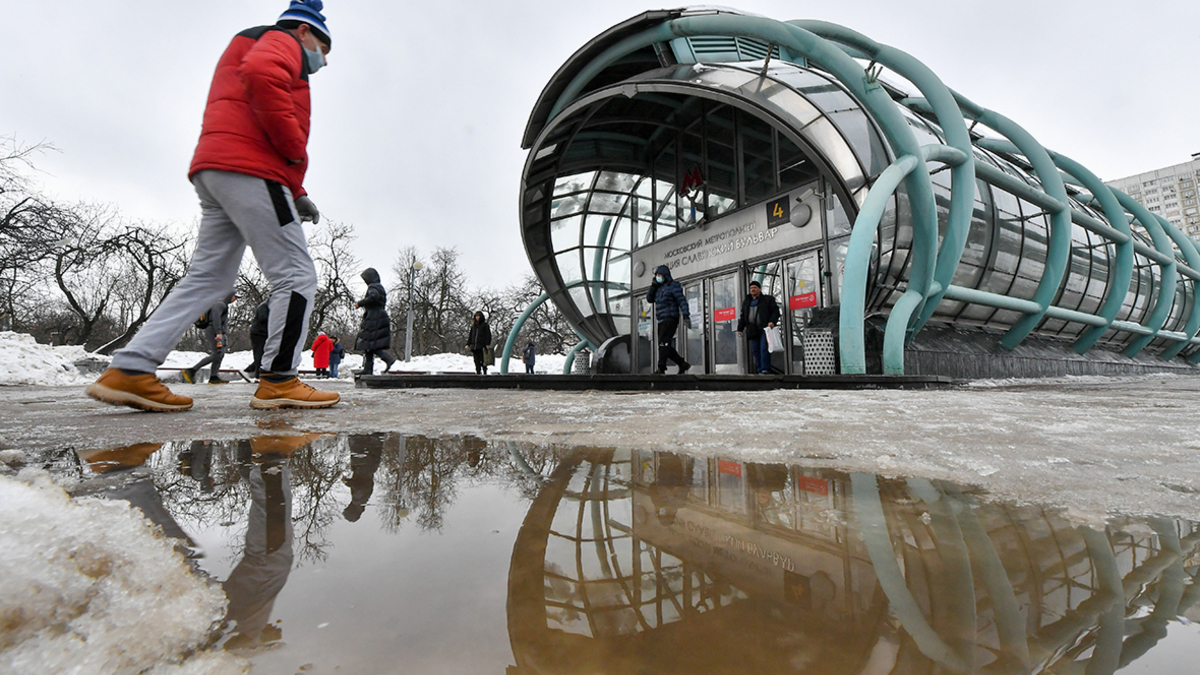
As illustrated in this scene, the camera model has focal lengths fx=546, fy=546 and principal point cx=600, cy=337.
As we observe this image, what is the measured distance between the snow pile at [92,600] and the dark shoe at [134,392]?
8.20ft

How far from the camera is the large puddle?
49 cm

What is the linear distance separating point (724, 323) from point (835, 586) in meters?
11.2

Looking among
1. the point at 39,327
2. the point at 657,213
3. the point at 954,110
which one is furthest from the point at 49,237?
the point at 39,327

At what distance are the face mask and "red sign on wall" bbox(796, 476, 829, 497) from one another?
347cm

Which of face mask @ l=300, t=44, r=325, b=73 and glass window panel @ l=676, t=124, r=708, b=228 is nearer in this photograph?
face mask @ l=300, t=44, r=325, b=73

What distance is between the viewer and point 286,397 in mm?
3078

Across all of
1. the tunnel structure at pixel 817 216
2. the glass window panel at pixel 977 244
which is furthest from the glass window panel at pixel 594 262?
the glass window panel at pixel 977 244

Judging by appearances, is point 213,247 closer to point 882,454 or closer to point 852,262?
point 882,454

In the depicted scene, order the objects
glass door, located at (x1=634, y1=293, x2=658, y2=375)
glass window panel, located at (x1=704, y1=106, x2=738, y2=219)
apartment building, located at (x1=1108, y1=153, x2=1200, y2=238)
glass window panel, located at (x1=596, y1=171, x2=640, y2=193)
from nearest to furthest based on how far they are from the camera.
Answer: glass window panel, located at (x1=704, y1=106, x2=738, y2=219) < glass door, located at (x1=634, y1=293, x2=658, y2=375) < glass window panel, located at (x1=596, y1=171, x2=640, y2=193) < apartment building, located at (x1=1108, y1=153, x2=1200, y2=238)

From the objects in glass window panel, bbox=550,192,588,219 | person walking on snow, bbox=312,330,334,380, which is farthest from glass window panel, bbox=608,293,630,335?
person walking on snow, bbox=312,330,334,380

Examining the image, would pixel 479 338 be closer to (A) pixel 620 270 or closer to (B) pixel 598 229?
(A) pixel 620 270

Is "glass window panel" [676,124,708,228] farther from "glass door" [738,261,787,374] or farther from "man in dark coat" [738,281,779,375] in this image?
"man in dark coat" [738,281,779,375]

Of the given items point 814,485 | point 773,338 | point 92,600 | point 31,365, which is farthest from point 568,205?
point 92,600

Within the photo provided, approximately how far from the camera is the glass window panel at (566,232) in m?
14.9
